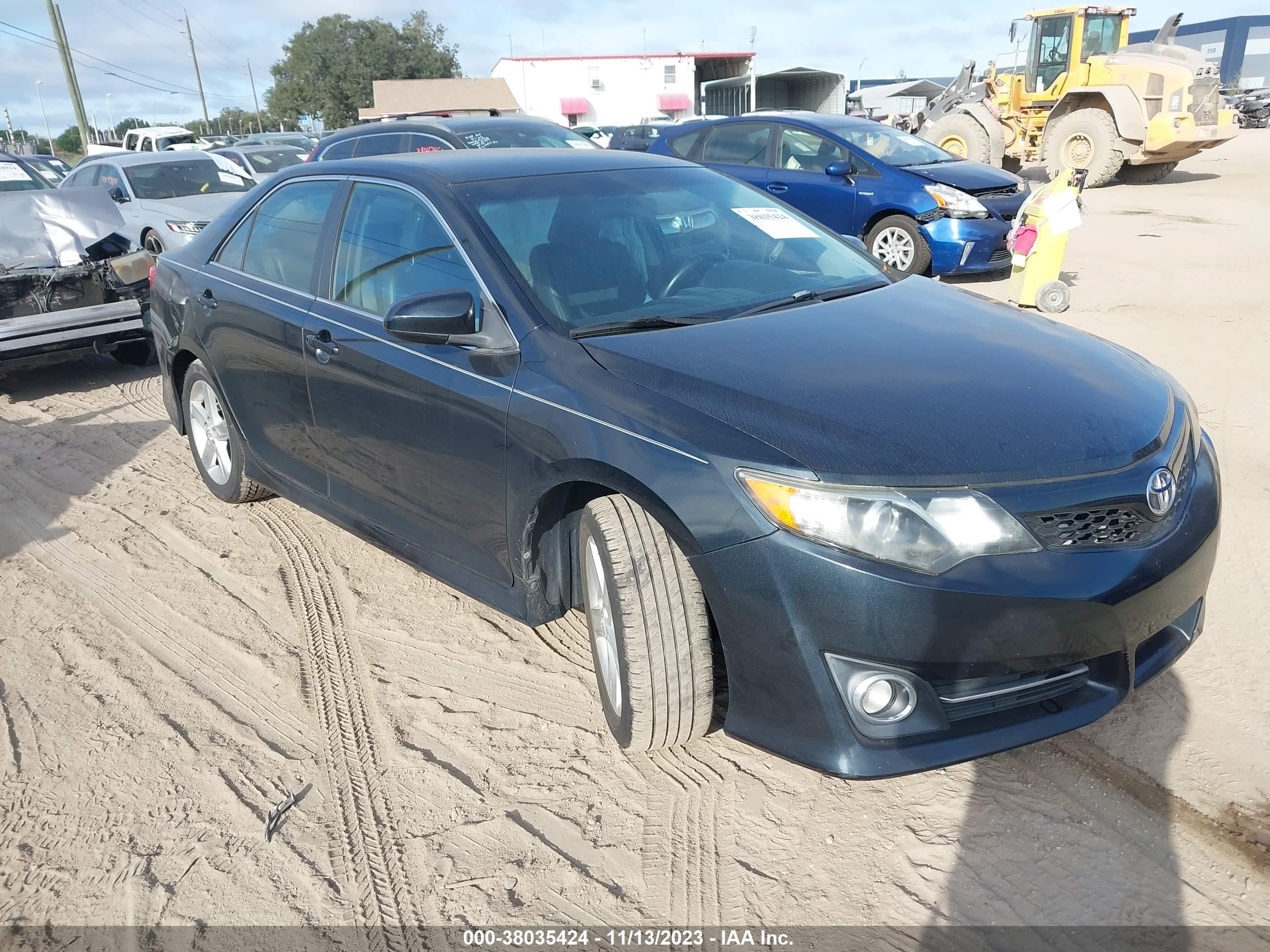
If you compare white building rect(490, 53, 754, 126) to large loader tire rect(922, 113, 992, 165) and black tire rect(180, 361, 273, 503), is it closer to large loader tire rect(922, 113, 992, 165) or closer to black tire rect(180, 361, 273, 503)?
large loader tire rect(922, 113, 992, 165)

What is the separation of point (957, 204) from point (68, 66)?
35686mm

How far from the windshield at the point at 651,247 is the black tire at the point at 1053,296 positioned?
4840 millimetres

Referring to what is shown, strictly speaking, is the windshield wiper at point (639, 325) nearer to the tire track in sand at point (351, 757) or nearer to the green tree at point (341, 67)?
the tire track in sand at point (351, 757)

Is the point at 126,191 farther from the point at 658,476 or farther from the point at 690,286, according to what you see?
the point at 658,476

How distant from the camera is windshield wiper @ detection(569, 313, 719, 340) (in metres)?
2.89

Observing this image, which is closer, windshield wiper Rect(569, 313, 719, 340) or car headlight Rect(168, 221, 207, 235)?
windshield wiper Rect(569, 313, 719, 340)

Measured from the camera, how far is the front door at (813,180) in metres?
9.69

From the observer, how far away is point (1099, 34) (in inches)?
706

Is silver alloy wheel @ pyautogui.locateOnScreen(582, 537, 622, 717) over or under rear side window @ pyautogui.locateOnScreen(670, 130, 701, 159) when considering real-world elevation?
under

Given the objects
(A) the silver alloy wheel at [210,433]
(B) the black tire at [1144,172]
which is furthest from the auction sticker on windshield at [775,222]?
(B) the black tire at [1144,172]

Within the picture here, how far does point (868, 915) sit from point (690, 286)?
195 cm

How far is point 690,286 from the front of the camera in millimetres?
3283

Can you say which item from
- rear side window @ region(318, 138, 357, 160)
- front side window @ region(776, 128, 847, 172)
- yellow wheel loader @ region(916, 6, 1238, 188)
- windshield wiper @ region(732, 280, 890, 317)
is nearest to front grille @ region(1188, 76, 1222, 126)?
yellow wheel loader @ region(916, 6, 1238, 188)

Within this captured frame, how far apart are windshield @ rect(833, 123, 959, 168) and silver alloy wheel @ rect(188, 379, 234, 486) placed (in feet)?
23.6
